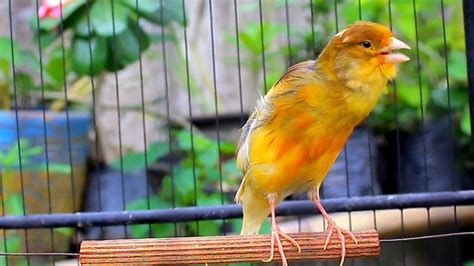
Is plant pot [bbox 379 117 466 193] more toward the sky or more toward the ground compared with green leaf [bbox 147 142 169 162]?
more toward the ground

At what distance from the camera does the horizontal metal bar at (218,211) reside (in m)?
3.34

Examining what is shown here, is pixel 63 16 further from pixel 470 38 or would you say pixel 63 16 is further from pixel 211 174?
pixel 470 38

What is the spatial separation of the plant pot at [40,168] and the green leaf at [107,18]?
42cm

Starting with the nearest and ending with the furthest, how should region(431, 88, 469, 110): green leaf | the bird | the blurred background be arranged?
the bird < the blurred background < region(431, 88, 469, 110): green leaf

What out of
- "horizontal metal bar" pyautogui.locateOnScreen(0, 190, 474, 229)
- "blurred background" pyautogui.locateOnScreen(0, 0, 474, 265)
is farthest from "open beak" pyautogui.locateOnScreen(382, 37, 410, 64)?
"blurred background" pyautogui.locateOnScreen(0, 0, 474, 265)

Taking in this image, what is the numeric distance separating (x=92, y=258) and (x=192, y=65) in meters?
2.92

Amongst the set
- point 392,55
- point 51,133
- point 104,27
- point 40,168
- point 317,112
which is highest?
point 104,27

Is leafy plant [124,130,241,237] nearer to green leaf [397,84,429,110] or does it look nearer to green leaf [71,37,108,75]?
green leaf [71,37,108,75]

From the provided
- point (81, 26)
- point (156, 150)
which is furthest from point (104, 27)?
point (156, 150)

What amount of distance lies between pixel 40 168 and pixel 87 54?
66cm

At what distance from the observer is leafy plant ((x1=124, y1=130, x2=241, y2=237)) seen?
387 centimetres

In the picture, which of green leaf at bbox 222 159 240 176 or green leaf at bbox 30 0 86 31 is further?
green leaf at bbox 222 159 240 176

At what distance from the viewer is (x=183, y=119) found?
4742 millimetres

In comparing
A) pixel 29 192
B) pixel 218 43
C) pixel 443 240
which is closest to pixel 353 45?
pixel 29 192
